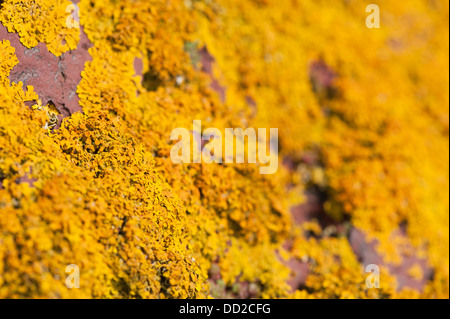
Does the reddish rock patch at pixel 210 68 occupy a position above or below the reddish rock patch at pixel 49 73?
above

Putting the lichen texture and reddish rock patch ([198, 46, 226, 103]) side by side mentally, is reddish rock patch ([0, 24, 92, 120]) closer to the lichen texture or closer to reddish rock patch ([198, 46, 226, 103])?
the lichen texture

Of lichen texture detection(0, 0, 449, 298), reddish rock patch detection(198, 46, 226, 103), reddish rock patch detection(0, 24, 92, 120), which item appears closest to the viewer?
lichen texture detection(0, 0, 449, 298)

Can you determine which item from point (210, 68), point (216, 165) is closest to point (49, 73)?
point (216, 165)

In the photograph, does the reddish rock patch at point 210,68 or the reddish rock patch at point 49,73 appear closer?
the reddish rock patch at point 49,73

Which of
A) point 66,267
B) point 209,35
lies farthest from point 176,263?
point 209,35

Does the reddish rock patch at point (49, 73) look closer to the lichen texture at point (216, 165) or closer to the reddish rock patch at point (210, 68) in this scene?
the lichen texture at point (216, 165)

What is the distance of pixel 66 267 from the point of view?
420cm

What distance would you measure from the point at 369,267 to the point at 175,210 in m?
4.35

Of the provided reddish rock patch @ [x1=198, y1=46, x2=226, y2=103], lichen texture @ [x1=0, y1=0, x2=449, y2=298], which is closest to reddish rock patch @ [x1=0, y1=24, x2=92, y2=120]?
lichen texture @ [x1=0, y1=0, x2=449, y2=298]

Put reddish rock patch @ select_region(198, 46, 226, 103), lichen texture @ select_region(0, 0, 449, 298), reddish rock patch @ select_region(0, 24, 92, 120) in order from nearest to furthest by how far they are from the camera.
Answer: lichen texture @ select_region(0, 0, 449, 298) → reddish rock patch @ select_region(0, 24, 92, 120) → reddish rock patch @ select_region(198, 46, 226, 103)

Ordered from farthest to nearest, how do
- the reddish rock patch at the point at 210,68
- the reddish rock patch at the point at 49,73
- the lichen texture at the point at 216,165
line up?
1. the reddish rock patch at the point at 210,68
2. the reddish rock patch at the point at 49,73
3. the lichen texture at the point at 216,165

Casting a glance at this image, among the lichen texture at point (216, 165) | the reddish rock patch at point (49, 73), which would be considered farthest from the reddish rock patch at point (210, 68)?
the reddish rock patch at point (49, 73)

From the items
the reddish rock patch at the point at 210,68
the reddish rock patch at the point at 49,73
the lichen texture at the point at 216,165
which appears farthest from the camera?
the reddish rock patch at the point at 210,68

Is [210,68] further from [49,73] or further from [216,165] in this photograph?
[49,73]
